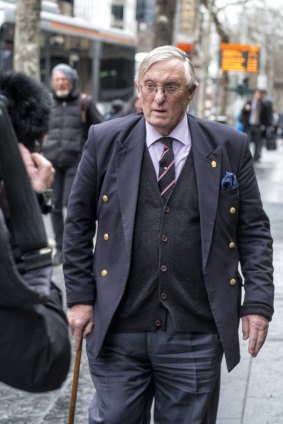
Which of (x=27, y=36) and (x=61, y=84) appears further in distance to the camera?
(x=27, y=36)

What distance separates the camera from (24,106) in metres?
3.34

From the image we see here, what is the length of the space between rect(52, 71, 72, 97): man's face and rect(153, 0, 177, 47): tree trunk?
10647mm

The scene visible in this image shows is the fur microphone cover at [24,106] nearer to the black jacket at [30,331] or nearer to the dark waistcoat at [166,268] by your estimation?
the dark waistcoat at [166,268]

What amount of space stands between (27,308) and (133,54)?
1184 inches

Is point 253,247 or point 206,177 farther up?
point 206,177

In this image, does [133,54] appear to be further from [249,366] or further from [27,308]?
[27,308]

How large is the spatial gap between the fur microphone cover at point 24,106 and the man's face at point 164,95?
362 mm

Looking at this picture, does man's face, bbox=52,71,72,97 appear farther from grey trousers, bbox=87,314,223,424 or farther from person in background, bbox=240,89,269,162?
person in background, bbox=240,89,269,162

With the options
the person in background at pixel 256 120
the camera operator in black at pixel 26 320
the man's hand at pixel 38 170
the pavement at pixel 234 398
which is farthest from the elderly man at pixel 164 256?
the person in background at pixel 256 120

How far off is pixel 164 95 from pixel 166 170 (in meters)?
0.26

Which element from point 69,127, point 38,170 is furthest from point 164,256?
point 69,127

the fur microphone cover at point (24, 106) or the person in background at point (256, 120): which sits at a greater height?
the fur microphone cover at point (24, 106)

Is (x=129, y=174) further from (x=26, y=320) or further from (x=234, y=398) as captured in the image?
(x=234, y=398)

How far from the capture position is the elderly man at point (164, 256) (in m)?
3.57
